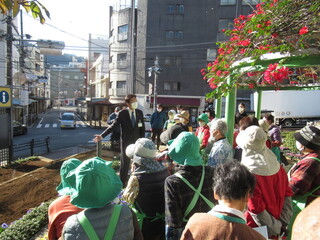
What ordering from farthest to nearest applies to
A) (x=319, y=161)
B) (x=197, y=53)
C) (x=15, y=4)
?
(x=197, y=53), (x=319, y=161), (x=15, y=4)

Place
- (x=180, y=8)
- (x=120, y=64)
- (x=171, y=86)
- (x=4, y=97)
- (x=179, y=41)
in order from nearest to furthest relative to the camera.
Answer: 1. (x=4, y=97)
2. (x=180, y=8)
3. (x=179, y=41)
4. (x=171, y=86)
5. (x=120, y=64)

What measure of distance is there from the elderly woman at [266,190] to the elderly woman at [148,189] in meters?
0.84

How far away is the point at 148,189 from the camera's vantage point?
245 centimetres

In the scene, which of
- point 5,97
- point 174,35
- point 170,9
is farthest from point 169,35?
point 5,97

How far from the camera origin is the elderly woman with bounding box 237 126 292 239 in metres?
2.17

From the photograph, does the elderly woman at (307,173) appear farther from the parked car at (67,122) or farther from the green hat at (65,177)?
the parked car at (67,122)

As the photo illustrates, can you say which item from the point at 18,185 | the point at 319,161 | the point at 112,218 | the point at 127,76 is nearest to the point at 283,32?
the point at 319,161

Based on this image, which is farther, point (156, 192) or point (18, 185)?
point (18, 185)

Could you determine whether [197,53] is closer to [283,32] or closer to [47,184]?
[47,184]

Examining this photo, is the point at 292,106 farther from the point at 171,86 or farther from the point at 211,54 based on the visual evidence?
the point at 171,86

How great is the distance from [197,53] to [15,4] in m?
A: 28.5

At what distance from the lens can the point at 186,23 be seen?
1140 inches

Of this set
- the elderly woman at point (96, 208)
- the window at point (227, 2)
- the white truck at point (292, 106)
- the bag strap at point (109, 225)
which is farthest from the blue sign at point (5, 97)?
the window at point (227, 2)

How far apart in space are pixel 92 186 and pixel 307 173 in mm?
1992
